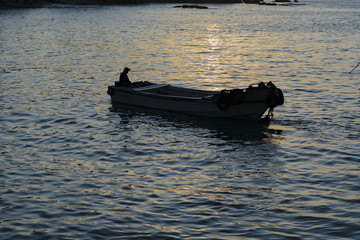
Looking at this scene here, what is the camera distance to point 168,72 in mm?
36438

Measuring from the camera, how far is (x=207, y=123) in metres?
21.6

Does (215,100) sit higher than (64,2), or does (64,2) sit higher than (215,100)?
(64,2)

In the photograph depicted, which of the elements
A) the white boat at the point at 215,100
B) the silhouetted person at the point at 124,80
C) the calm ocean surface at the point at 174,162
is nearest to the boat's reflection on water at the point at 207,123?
the calm ocean surface at the point at 174,162

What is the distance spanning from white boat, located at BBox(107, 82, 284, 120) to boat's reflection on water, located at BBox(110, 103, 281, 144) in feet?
0.91

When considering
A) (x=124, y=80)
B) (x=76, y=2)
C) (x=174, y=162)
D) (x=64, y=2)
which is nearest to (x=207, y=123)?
(x=174, y=162)

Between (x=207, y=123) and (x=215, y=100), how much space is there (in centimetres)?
110

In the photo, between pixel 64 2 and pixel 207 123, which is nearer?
pixel 207 123

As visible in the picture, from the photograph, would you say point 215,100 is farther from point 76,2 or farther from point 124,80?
point 76,2

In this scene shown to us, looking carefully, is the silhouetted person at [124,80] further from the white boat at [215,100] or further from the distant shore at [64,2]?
the distant shore at [64,2]

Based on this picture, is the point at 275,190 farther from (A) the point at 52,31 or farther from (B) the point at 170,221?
(A) the point at 52,31

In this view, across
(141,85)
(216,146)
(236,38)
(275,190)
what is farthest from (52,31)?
(275,190)

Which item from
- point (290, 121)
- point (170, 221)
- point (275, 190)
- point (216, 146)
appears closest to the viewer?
point (170, 221)

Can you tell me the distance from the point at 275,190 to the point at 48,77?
23939 mm

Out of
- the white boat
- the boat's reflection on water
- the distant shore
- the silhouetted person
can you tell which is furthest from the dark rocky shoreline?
the boat's reflection on water
